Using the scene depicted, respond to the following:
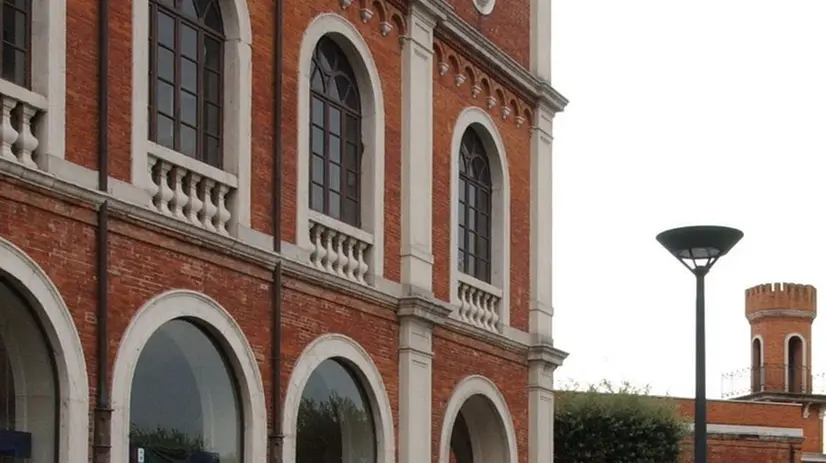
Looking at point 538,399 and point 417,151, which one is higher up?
point 417,151

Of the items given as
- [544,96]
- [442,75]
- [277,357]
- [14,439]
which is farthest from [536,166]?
[14,439]

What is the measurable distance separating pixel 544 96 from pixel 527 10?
1.39m

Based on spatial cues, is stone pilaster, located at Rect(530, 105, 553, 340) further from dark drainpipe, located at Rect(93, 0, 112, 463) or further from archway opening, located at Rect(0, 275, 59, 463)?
archway opening, located at Rect(0, 275, 59, 463)

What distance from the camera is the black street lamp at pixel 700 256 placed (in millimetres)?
16812

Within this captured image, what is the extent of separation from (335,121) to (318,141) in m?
0.54

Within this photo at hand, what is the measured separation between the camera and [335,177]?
2123 cm

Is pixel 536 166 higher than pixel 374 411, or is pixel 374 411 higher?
pixel 536 166

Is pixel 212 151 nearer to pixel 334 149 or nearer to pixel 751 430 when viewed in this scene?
pixel 334 149

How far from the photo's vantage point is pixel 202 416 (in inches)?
718

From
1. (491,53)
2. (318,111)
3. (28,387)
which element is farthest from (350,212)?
(28,387)

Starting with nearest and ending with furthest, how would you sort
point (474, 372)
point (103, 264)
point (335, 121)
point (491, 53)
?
point (103, 264) → point (335, 121) → point (474, 372) → point (491, 53)

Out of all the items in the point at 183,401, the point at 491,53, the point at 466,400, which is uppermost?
the point at 491,53

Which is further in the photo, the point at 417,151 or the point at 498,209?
the point at 498,209

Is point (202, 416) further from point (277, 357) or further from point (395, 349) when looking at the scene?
point (395, 349)
